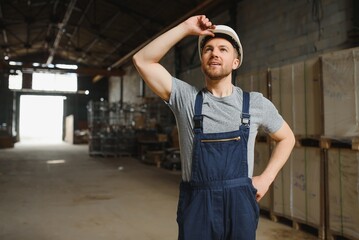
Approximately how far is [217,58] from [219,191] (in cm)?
70

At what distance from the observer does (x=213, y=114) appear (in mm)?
1692

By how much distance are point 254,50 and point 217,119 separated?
23.5 feet

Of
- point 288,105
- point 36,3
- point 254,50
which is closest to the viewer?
point 288,105

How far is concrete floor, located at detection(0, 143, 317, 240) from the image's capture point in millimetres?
4246

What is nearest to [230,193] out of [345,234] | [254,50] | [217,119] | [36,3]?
[217,119]

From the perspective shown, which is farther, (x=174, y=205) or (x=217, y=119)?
(x=174, y=205)

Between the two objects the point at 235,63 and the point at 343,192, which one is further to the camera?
the point at 343,192

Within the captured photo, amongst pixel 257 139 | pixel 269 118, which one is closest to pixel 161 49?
pixel 269 118

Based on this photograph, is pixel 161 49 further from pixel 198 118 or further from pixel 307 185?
pixel 307 185

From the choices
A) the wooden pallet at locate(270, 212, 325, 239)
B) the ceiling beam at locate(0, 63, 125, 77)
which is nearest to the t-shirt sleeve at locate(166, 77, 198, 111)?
the wooden pallet at locate(270, 212, 325, 239)

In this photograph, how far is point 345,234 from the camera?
3.70 m

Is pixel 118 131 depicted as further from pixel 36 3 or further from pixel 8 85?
pixel 8 85

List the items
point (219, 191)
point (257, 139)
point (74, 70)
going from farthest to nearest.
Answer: point (74, 70) < point (257, 139) < point (219, 191)

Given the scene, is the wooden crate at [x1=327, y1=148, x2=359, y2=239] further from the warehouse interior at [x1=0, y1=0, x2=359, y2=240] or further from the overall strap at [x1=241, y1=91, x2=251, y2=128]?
the overall strap at [x1=241, y1=91, x2=251, y2=128]
